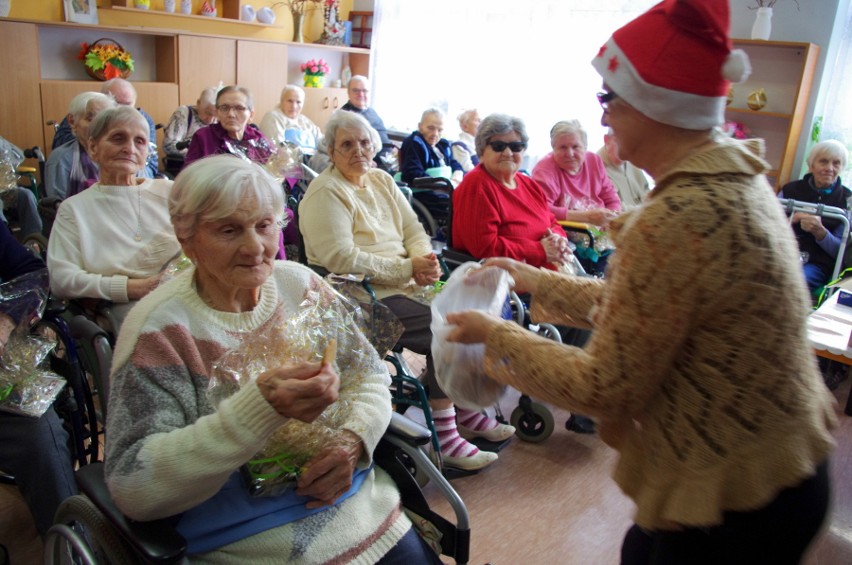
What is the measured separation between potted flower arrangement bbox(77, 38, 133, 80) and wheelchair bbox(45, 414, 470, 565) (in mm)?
5684

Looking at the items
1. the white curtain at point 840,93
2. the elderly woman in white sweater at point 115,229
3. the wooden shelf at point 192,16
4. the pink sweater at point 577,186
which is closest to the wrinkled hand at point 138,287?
the elderly woman in white sweater at point 115,229

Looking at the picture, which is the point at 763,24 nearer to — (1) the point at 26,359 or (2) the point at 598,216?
(2) the point at 598,216

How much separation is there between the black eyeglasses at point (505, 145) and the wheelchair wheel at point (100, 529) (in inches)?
85.4

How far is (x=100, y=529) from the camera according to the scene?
4.08 ft

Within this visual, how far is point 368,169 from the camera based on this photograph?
9.34 ft

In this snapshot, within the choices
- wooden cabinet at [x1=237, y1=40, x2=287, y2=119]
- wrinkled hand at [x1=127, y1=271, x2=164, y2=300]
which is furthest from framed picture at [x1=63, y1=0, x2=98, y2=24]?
wrinkled hand at [x1=127, y1=271, x2=164, y2=300]

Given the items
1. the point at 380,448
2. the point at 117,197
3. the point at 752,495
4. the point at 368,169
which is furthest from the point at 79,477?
the point at 368,169

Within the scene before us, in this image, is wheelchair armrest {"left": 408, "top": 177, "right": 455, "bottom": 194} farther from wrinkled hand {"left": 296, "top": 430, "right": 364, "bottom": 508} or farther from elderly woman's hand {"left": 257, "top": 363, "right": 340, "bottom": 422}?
elderly woman's hand {"left": 257, "top": 363, "right": 340, "bottom": 422}

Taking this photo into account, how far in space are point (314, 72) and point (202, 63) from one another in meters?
1.42

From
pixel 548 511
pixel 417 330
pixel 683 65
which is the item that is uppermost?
pixel 683 65

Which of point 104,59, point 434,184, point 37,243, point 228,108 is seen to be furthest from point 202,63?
point 37,243

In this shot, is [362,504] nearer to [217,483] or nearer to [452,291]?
[217,483]

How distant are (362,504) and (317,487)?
0.12m

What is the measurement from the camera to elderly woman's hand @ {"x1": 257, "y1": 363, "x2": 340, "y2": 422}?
1.14 m
